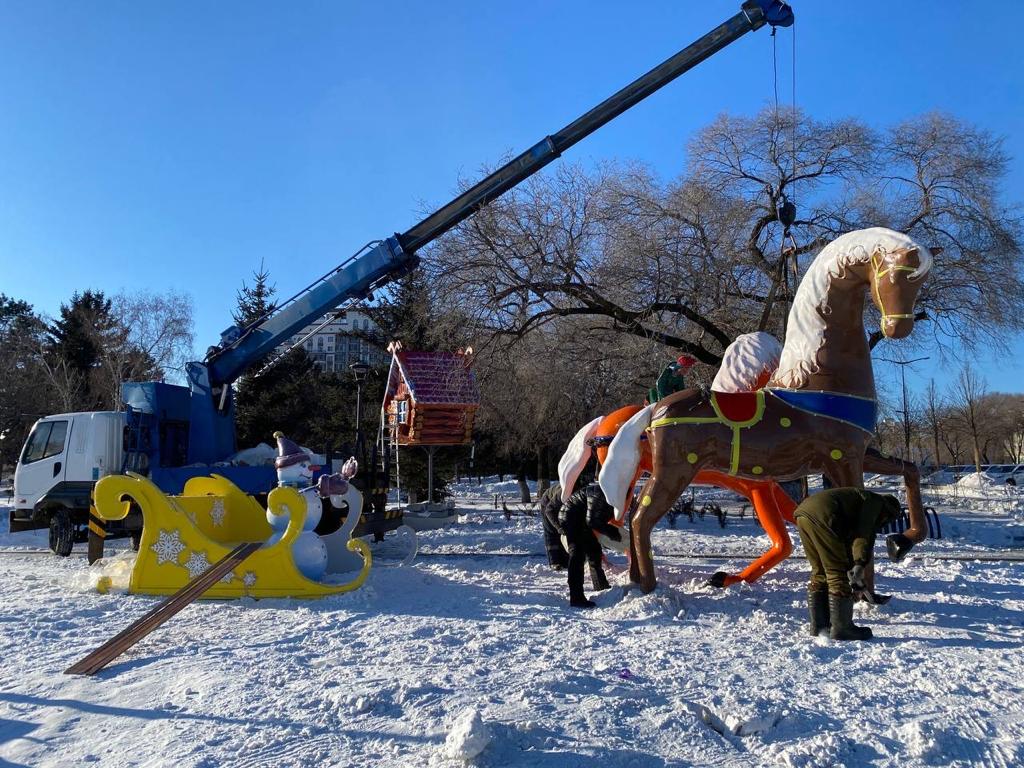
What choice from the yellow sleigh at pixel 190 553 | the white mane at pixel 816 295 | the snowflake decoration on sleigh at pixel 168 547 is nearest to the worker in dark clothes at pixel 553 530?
the yellow sleigh at pixel 190 553

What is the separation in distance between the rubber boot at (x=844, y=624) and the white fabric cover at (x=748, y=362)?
2839 millimetres

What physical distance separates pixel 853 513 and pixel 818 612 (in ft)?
2.62

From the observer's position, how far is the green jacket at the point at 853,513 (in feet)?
17.6

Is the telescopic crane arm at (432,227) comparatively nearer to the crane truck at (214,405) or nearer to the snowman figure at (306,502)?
the crane truck at (214,405)

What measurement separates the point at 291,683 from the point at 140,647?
1732 millimetres

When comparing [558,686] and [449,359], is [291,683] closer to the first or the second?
[558,686]

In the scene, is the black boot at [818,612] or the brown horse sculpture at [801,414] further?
the brown horse sculpture at [801,414]

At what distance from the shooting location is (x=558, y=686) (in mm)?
4297

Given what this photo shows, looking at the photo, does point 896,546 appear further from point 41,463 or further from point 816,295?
point 41,463

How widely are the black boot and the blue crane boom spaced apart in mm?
9697

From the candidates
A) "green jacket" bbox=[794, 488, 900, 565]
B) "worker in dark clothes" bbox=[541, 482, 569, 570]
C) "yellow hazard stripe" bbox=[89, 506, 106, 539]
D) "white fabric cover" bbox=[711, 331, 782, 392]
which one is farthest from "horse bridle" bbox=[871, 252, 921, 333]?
"yellow hazard stripe" bbox=[89, 506, 106, 539]

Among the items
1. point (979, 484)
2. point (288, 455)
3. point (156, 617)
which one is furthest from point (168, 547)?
point (979, 484)

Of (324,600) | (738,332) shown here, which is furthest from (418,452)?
(324,600)

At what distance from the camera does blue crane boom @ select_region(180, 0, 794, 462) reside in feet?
41.8
